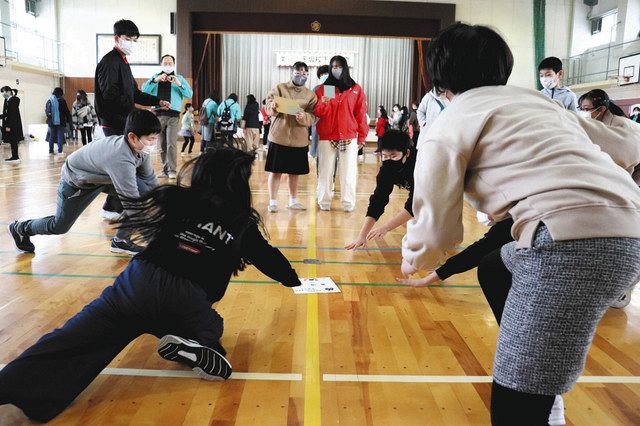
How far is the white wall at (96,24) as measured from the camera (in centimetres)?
1864

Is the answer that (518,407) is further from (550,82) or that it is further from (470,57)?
(550,82)

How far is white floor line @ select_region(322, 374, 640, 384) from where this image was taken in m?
2.11

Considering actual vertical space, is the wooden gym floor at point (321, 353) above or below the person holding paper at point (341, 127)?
below

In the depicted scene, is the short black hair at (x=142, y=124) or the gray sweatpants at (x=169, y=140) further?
the gray sweatpants at (x=169, y=140)

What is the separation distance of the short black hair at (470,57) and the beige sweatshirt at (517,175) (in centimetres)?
4

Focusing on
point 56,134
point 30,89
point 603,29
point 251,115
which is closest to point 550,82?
point 251,115

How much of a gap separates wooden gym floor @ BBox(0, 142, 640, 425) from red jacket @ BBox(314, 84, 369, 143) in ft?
6.97

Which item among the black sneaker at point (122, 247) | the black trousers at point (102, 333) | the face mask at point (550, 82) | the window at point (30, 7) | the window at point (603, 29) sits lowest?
the black sneaker at point (122, 247)

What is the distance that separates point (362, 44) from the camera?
21.2 m

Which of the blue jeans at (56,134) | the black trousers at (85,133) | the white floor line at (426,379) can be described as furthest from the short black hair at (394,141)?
the black trousers at (85,133)

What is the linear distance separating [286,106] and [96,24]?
16595 mm

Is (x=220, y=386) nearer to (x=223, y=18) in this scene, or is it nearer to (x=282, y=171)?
(x=282, y=171)

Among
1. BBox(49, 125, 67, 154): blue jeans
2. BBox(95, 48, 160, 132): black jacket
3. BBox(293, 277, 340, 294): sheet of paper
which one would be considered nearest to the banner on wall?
BBox(49, 125, 67, 154): blue jeans

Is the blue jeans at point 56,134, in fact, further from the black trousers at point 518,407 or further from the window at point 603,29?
the window at point 603,29
